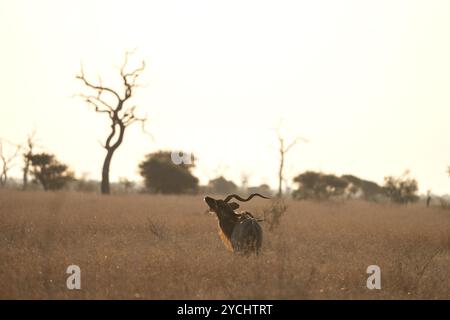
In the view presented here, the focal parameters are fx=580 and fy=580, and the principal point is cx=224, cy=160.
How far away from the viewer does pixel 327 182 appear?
5506 cm

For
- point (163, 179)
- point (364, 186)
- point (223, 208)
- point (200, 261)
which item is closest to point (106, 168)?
point (163, 179)

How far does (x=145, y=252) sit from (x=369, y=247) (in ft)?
17.4

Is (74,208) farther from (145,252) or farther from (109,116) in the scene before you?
(109,116)

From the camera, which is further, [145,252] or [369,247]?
[369,247]

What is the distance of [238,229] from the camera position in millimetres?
10609

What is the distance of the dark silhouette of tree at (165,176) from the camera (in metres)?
48.7

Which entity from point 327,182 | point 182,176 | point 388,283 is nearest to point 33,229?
point 388,283

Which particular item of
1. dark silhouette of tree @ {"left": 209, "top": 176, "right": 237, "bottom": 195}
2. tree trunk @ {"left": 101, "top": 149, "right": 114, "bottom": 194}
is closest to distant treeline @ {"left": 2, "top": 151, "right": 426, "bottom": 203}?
tree trunk @ {"left": 101, "top": 149, "right": 114, "bottom": 194}

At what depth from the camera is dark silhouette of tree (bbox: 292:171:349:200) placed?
5156 cm

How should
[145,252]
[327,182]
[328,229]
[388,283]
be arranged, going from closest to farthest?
[388,283], [145,252], [328,229], [327,182]

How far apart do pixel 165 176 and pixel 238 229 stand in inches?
→ 1511

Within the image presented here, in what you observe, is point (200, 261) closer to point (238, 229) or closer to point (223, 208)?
point (238, 229)

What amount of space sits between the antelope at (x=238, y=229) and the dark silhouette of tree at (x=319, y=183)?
39.1 metres

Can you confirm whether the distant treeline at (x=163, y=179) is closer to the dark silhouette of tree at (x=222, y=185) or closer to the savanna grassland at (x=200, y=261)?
the dark silhouette of tree at (x=222, y=185)
